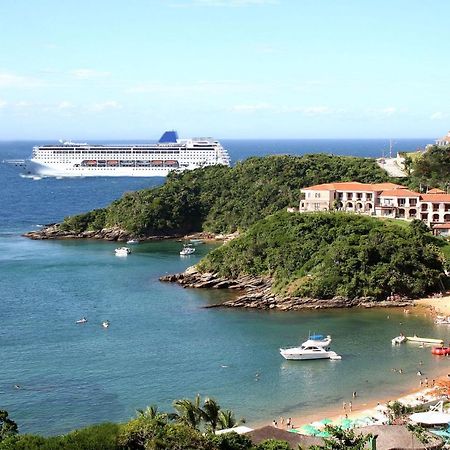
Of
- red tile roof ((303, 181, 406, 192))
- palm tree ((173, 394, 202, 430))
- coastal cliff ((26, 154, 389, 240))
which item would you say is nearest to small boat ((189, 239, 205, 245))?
coastal cliff ((26, 154, 389, 240))

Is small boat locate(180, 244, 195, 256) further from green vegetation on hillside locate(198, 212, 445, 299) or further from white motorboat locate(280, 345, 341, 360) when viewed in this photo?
white motorboat locate(280, 345, 341, 360)

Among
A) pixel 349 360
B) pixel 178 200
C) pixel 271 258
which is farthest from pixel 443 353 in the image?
pixel 178 200

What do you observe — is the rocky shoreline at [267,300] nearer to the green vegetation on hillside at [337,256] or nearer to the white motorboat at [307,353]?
the green vegetation on hillside at [337,256]

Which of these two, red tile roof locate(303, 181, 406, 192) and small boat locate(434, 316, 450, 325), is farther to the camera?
red tile roof locate(303, 181, 406, 192)

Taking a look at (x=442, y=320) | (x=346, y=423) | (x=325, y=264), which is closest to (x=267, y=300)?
(x=325, y=264)

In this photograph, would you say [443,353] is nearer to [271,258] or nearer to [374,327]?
[374,327]

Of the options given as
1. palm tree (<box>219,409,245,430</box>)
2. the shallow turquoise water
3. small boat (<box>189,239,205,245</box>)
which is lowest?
the shallow turquoise water

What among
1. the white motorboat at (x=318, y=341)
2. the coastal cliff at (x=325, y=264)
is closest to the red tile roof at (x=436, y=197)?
the coastal cliff at (x=325, y=264)

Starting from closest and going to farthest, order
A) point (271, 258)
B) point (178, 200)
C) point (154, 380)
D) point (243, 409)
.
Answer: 1. point (243, 409)
2. point (154, 380)
3. point (271, 258)
4. point (178, 200)
